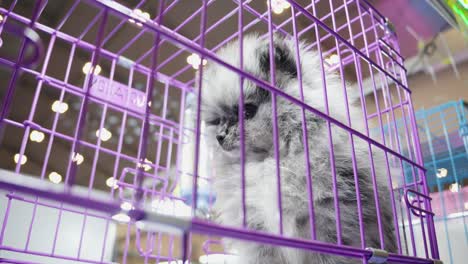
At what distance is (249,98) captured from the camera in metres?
1.67

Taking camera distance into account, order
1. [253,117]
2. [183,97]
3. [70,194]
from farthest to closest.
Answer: [183,97]
[253,117]
[70,194]

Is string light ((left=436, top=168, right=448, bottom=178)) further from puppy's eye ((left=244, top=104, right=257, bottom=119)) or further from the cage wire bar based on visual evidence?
puppy's eye ((left=244, top=104, right=257, bottom=119))

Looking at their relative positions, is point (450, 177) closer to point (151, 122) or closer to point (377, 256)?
point (377, 256)

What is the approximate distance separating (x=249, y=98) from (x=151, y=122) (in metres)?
0.50

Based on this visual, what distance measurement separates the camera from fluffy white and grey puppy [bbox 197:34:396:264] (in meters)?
1.27

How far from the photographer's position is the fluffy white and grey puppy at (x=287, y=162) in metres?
1.27

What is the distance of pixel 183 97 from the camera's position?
2.10 m

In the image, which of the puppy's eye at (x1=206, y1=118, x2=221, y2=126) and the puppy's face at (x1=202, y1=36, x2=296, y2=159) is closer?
the puppy's face at (x1=202, y1=36, x2=296, y2=159)

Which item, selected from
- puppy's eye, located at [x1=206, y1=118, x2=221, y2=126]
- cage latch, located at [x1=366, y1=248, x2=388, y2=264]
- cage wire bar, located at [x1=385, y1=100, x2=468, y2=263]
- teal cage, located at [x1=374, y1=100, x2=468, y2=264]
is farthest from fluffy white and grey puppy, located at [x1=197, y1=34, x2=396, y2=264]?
cage wire bar, located at [x1=385, y1=100, x2=468, y2=263]

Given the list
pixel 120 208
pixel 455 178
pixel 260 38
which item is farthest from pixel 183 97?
pixel 120 208

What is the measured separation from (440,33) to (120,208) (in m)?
2.95

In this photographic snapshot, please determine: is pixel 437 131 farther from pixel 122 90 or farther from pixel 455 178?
pixel 122 90

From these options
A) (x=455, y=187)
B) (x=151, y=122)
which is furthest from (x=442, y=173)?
(x=151, y=122)

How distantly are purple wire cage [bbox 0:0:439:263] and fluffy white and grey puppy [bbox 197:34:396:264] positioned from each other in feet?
0.23
